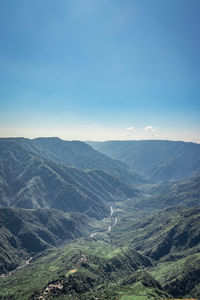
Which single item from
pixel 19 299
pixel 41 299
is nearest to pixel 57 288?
pixel 41 299

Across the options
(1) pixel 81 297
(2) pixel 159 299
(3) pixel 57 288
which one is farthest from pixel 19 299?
(2) pixel 159 299

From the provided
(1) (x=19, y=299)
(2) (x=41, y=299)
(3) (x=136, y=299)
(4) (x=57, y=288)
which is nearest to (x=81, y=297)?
(4) (x=57, y=288)

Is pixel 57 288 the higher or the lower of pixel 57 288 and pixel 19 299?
the higher

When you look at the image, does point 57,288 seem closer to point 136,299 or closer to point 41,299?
point 41,299

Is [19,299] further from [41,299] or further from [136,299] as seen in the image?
[136,299]

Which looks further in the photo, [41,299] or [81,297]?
[81,297]

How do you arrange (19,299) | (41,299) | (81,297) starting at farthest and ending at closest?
(19,299) → (81,297) → (41,299)

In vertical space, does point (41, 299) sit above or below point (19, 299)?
above

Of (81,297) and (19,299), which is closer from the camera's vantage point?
(81,297)

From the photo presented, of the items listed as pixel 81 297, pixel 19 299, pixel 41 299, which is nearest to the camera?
pixel 41 299
